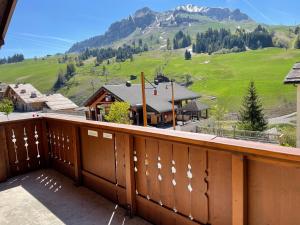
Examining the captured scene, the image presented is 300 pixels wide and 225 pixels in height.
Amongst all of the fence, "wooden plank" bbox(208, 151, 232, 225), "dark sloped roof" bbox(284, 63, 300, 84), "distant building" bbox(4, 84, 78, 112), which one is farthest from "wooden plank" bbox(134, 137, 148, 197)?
"distant building" bbox(4, 84, 78, 112)

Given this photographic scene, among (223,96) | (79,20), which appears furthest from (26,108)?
(79,20)

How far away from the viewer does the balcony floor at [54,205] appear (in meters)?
2.90

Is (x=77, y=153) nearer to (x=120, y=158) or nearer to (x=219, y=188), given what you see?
(x=120, y=158)

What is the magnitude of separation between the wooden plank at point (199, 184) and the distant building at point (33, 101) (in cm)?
4497

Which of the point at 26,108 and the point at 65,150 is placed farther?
the point at 26,108

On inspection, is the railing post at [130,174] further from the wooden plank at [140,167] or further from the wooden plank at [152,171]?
the wooden plank at [152,171]

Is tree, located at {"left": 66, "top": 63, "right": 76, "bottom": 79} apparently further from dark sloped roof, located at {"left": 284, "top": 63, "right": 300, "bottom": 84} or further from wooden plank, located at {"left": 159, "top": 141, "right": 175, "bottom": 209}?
wooden plank, located at {"left": 159, "top": 141, "right": 175, "bottom": 209}

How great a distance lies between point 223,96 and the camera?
60656mm

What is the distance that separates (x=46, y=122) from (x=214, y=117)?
26.0m

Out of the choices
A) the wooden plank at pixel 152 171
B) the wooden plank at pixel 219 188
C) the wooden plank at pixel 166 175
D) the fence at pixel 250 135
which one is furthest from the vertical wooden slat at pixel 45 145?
the fence at pixel 250 135

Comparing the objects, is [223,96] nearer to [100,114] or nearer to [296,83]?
[100,114]

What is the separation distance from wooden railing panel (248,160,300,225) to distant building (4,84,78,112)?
4547 centimetres

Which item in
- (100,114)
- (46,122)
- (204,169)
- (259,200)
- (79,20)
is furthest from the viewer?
(79,20)

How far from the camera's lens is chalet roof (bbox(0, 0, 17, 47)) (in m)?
2.51
